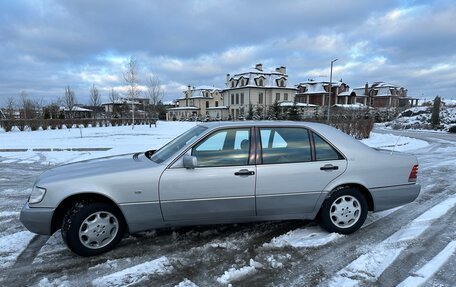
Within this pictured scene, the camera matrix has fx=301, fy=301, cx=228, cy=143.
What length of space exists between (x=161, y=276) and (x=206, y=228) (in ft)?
4.27

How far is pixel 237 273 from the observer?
10.6 ft

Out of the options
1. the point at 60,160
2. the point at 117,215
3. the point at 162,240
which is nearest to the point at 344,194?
the point at 162,240

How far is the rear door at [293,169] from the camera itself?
3846 mm

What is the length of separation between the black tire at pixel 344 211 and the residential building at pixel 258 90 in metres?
55.8

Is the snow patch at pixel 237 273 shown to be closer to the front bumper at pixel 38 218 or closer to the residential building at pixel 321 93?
the front bumper at pixel 38 218

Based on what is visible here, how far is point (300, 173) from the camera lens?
3.91 m

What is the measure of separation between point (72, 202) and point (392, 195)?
4.26m

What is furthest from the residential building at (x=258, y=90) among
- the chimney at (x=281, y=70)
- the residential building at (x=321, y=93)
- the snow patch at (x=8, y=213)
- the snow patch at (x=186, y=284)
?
the snow patch at (x=186, y=284)

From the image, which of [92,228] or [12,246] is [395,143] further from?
[12,246]

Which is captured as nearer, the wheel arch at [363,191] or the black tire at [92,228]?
the black tire at [92,228]

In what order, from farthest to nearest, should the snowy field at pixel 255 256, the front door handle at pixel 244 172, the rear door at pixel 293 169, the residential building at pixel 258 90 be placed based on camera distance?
the residential building at pixel 258 90 → the rear door at pixel 293 169 → the front door handle at pixel 244 172 → the snowy field at pixel 255 256

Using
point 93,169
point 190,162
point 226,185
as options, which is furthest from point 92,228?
point 226,185

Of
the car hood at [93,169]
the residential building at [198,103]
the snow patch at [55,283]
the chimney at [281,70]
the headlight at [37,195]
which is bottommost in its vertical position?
the snow patch at [55,283]

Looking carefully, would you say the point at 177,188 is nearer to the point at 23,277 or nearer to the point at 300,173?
the point at 300,173
